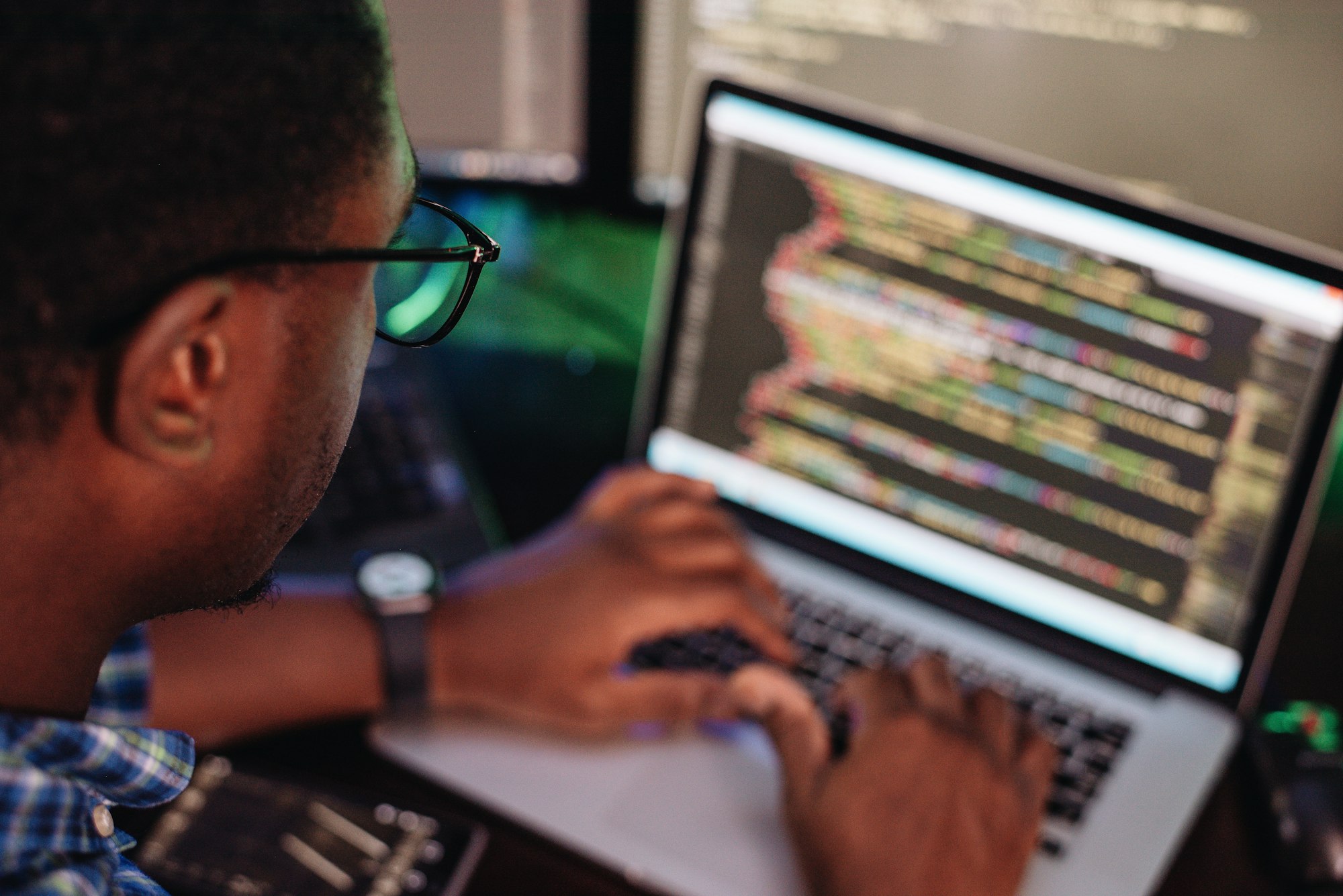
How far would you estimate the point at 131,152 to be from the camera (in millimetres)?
379

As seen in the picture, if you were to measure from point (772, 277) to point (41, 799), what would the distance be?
615 millimetres

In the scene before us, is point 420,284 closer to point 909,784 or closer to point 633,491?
point 633,491

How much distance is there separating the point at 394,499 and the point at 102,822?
499 millimetres

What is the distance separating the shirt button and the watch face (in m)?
0.36

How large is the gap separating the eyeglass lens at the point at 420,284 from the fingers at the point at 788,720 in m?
0.32

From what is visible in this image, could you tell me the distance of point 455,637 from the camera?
2.85ft

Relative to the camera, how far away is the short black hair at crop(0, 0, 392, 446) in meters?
0.37

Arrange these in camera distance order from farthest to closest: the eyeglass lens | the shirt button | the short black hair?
the eyeglass lens → the shirt button → the short black hair

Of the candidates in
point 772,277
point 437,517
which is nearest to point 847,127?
point 772,277

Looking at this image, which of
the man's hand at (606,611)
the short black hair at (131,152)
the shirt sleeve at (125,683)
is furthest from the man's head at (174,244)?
the man's hand at (606,611)

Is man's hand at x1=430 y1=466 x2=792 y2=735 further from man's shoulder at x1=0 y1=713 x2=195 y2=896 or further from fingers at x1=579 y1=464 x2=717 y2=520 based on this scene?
man's shoulder at x1=0 y1=713 x2=195 y2=896

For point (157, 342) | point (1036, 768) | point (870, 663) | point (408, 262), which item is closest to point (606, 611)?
point (870, 663)

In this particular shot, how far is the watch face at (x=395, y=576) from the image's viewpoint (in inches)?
34.7

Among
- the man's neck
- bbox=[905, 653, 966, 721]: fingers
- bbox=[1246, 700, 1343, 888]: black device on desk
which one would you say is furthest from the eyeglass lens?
bbox=[1246, 700, 1343, 888]: black device on desk
